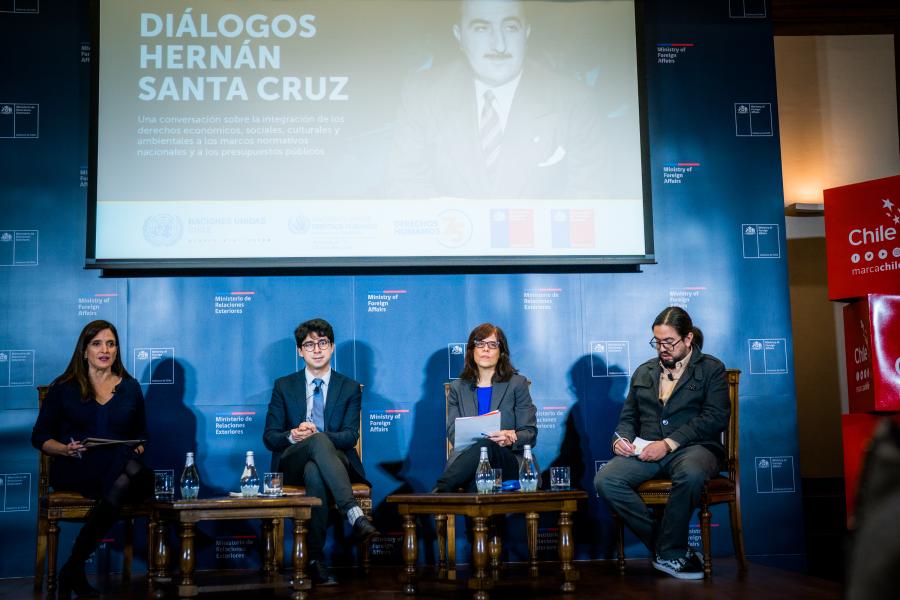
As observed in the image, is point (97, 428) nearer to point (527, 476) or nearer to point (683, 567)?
point (527, 476)

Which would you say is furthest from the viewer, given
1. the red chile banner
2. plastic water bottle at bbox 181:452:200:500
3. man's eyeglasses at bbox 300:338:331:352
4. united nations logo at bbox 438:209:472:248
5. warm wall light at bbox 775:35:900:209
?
warm wall light at bbox 775:35:900:209

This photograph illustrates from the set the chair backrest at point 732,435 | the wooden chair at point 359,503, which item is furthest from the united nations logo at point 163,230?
the chair backrest at point 732,435

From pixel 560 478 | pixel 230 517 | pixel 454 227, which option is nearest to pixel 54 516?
pixel 230 517

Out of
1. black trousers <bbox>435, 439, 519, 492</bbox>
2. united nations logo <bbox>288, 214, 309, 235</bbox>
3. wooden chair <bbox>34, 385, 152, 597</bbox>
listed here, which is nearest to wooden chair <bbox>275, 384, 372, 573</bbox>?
black trousers <bbox>435, 439, 519, 492</bbox>

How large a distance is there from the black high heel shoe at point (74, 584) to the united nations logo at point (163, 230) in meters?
1.79

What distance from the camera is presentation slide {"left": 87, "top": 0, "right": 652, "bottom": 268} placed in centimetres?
492

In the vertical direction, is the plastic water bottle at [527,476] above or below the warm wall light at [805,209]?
below

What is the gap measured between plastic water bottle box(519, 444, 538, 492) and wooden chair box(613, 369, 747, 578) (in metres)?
0.64

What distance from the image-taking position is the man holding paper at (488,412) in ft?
13.4

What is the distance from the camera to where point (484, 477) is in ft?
12.3

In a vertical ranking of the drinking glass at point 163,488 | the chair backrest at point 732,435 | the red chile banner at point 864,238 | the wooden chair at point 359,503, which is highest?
the red chile banner at point 864,238

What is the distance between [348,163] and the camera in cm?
502

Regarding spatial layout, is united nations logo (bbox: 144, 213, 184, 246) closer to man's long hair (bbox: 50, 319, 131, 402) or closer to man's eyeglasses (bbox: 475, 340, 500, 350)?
man's long hair (bbox: 50, 319, 131, 402)

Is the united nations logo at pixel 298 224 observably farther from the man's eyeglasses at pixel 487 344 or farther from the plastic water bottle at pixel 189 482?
the plastic water bottle at pixel 189 482
